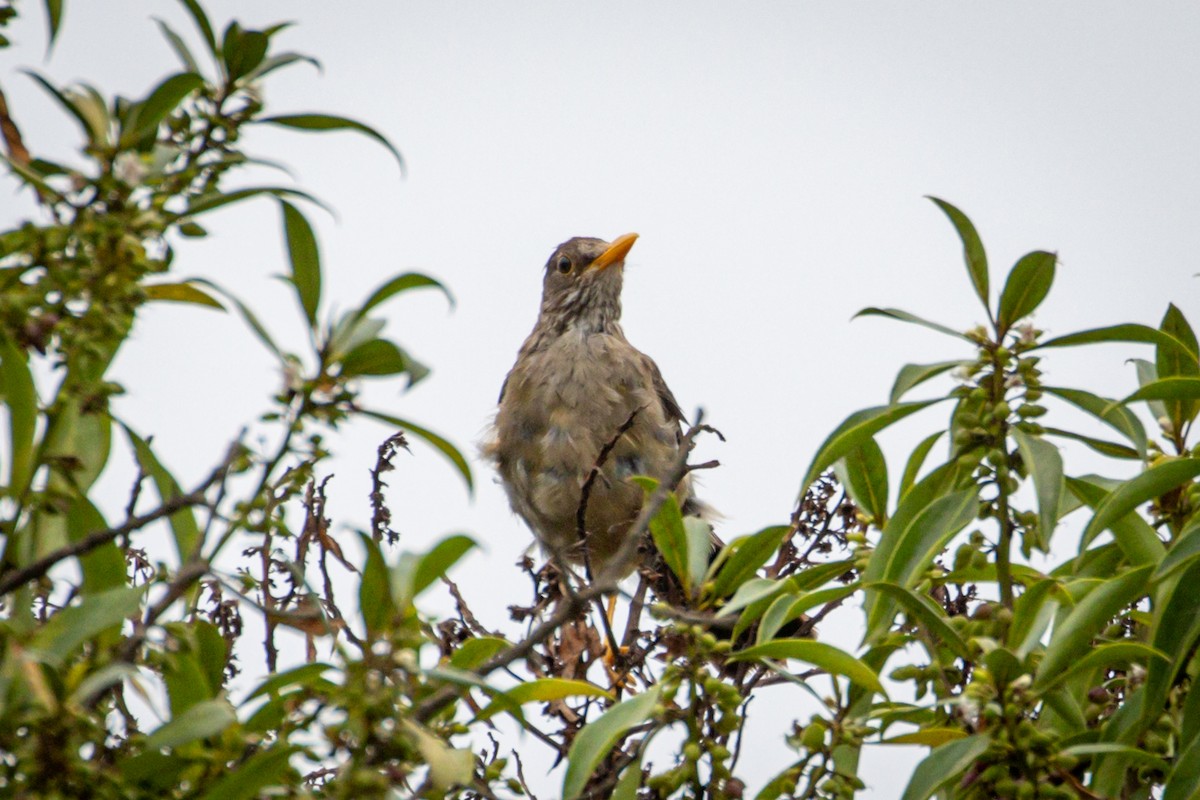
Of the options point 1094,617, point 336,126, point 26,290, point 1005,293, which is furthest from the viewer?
point 1005,293

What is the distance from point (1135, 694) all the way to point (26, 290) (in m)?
1.67

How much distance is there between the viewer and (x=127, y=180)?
1.34 meters

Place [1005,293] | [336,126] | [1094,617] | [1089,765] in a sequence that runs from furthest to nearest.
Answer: [1089,765] → [1005,293] → [1094,617] → [336,126]

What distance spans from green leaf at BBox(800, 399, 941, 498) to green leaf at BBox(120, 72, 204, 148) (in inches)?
42.9

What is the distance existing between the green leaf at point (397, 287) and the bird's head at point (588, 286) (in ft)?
15.1

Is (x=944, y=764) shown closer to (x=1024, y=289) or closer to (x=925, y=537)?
(x=925, y=537)

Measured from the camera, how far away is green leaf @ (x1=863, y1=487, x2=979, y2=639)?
1.98 meters

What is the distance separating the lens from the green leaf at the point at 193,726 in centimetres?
133

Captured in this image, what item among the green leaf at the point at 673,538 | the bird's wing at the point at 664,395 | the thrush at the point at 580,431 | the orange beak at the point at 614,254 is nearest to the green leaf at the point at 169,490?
the green leaf at the point at 673,538

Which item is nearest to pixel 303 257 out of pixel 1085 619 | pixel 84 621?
pixel 84 621

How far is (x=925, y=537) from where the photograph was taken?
6.56ft

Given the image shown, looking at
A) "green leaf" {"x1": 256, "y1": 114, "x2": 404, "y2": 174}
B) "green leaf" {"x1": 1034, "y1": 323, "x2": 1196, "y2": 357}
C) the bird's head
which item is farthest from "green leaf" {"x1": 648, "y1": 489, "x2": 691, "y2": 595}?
the bird's head

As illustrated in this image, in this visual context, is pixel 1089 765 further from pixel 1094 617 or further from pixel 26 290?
pixel 26 290

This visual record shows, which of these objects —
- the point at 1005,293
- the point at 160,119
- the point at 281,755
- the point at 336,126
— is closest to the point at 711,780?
the point at 281,755
